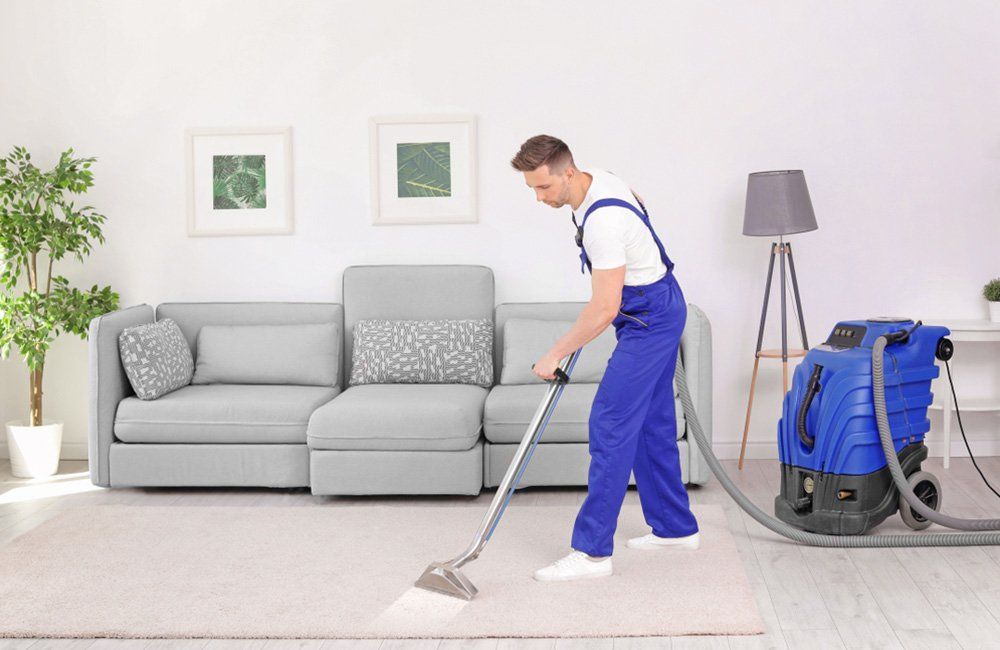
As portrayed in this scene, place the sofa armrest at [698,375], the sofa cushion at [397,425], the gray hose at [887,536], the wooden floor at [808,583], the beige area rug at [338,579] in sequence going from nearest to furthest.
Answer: the wooden floor at [808,583] < the beige area rug at [338,579] < the gray hose at [887,536] < the sofa cushion at [397,425] < the sofa armrest at [698,375]

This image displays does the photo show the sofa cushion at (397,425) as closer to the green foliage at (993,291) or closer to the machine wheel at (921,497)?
the machine wheel at (921,497)

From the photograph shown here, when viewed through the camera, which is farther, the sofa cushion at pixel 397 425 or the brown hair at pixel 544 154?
the sofa cushion at pixel 397 425

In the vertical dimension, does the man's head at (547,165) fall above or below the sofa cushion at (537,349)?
above

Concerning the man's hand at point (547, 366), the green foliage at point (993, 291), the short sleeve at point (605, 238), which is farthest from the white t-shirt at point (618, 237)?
the green foliage at point (993, 291)

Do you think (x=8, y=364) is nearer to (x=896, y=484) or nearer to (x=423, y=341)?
(x=423, y=341)

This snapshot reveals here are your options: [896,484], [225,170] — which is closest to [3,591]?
[225,170]

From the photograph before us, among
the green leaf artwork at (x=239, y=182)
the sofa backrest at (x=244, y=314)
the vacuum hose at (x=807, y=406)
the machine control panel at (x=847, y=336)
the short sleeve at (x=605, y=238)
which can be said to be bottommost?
the vacuum hose at (x=807, y=406)

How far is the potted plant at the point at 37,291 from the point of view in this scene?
4617 millimetres

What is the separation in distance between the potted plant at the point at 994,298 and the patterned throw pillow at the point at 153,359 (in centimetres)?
356

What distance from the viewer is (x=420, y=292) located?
4840 mm

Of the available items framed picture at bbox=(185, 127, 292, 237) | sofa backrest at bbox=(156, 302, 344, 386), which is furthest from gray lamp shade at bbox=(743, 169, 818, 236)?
framed picture at bbox=(185, 127, 292, 237)

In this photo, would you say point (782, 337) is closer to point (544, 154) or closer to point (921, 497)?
point (921, 497)

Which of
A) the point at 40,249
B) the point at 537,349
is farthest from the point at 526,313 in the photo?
the point at 40,249

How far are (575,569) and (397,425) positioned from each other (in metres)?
1.16
